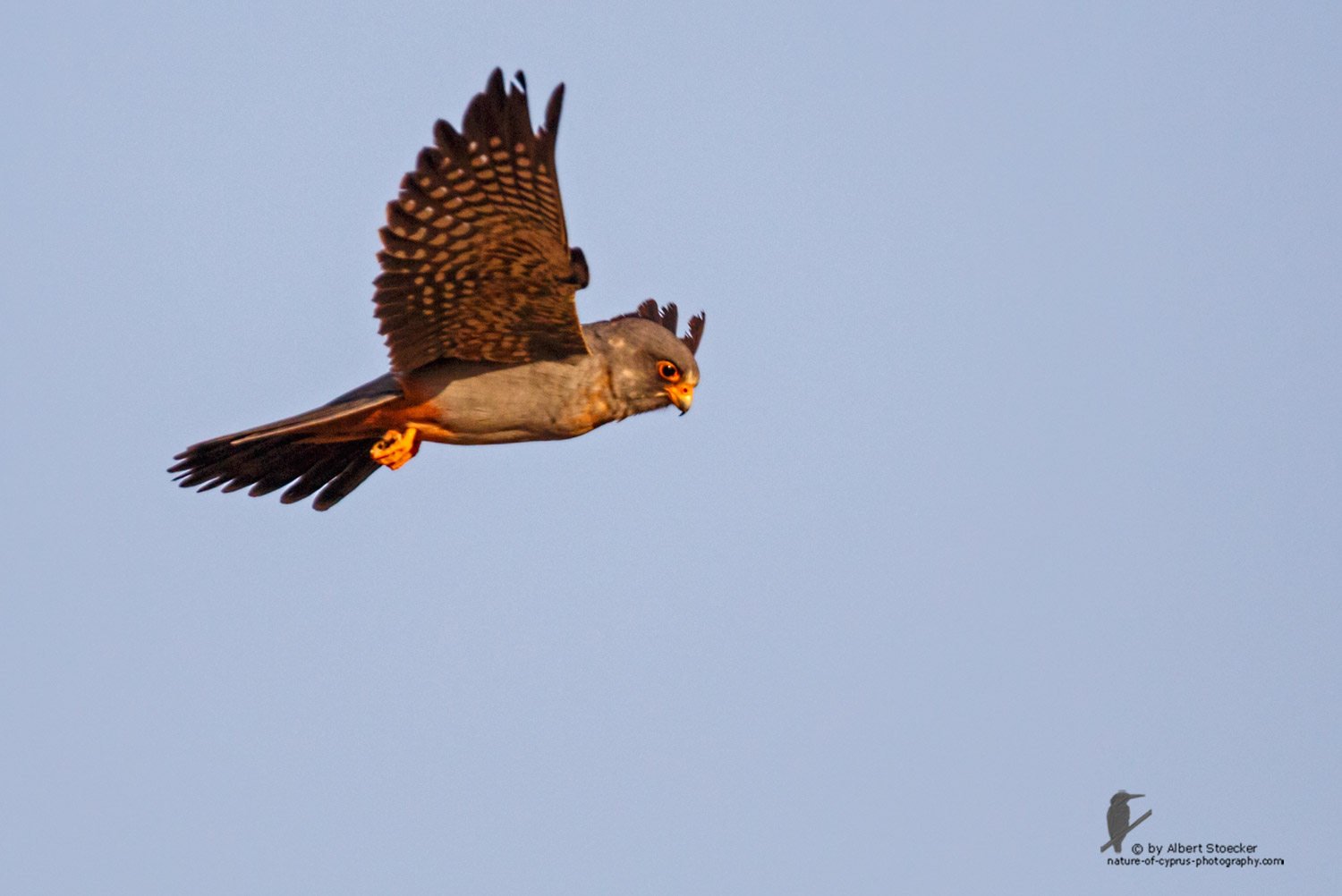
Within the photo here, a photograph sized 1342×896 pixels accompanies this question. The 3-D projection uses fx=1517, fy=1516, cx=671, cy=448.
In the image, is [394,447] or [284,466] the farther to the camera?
[284,466]

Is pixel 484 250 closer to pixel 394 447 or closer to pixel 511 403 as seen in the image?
pixel 511 403

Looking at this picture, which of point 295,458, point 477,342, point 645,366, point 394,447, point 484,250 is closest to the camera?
point 484,250

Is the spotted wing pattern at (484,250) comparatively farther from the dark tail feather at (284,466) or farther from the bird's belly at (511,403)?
the dark tail feather at (284,466)

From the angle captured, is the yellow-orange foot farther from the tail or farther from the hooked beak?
the hooked beak

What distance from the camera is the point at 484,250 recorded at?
27.8ft

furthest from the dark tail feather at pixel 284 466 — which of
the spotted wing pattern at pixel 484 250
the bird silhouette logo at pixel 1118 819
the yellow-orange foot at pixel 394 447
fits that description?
the bird silhouette logo at pixel 1118 819

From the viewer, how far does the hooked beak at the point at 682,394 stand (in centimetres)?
959

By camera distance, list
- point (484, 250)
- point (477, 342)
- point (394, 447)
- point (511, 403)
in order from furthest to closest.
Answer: point (394, 447) → point (511, 403) → point (477, 342) → point (484, 250)

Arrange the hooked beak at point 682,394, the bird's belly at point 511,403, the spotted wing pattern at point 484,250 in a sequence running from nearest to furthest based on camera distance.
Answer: the spotted wing pattern at point 484,250 < the bird's belly at point 511,403 < the hooked beak at point 682,394

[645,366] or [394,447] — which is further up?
[645,366]

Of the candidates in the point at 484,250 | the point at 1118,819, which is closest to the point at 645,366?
the point at 484,250

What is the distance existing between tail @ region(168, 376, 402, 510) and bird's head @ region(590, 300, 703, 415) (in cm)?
135

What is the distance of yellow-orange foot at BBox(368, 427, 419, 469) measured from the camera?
961 cm

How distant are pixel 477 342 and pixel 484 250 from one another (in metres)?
0.82
